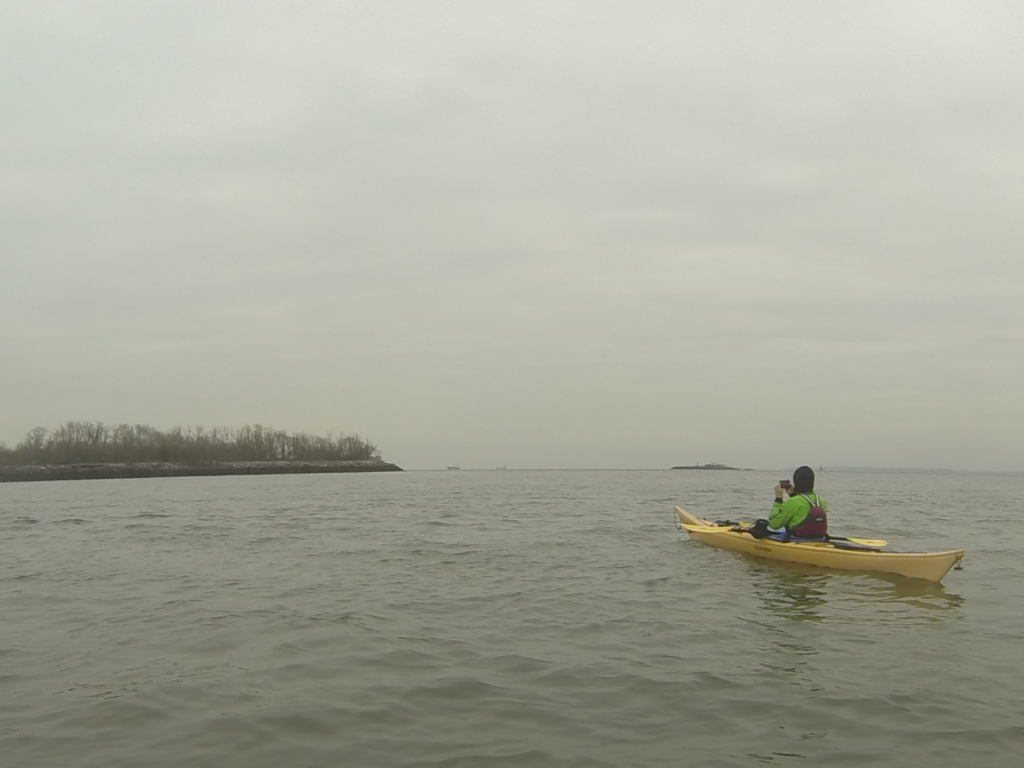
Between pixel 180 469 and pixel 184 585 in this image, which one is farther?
pixel 180 469

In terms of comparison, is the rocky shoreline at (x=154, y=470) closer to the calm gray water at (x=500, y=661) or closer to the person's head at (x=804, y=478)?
the calm gray water at (x=500, y=661)

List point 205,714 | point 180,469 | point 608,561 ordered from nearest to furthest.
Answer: point 205,714, point 608,561, point 180,469

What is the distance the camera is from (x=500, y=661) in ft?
26.6

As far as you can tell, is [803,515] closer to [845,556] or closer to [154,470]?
[845,556]

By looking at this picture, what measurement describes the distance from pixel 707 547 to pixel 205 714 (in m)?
13.6

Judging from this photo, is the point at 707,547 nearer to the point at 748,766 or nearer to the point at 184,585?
the point at 184,585

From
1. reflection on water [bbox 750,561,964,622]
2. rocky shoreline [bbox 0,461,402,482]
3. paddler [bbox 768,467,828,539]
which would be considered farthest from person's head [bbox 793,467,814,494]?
rocky shoreline [bbox 0,461,402,482]

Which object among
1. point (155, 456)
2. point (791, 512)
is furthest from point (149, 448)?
point (791, 512)

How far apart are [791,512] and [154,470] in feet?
304

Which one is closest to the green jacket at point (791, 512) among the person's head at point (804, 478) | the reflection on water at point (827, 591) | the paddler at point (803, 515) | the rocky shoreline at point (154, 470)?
the paddler at point (803, 515)

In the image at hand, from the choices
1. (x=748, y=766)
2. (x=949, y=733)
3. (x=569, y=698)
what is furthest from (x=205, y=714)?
(x=949, y=733)

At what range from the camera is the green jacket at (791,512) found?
1494 centimetres

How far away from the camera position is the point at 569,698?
6.86 m

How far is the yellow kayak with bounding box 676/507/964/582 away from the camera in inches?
494
